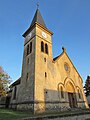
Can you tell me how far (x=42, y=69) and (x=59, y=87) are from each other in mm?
4631

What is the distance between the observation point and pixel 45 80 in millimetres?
18672

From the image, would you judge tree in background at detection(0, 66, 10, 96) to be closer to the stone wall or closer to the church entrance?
the church entrance

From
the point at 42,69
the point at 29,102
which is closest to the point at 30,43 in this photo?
the point at 42,69

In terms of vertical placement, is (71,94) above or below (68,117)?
above

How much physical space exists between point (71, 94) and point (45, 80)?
7.64 metres

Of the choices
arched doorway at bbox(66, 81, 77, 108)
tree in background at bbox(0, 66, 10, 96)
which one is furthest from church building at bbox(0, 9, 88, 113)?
tree in background at bbox(0, 66, 10, 96)

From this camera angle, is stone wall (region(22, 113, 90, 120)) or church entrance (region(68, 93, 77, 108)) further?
Result: church entrance (region(68, 93, 77, 108))

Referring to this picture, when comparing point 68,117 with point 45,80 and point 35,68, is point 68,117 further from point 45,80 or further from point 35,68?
point 35,68

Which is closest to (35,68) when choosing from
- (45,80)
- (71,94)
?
(45,80)

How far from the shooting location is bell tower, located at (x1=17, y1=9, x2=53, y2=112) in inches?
647

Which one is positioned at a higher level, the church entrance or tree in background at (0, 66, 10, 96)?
tree in background at (0, 66, 10, 96)

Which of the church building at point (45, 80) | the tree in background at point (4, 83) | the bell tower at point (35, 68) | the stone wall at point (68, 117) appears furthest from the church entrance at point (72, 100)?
the tree in background at point (4, 83)

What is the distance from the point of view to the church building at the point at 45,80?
1691 centimetres

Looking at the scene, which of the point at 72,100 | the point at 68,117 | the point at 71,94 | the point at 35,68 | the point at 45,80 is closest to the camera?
the point at 68,117
